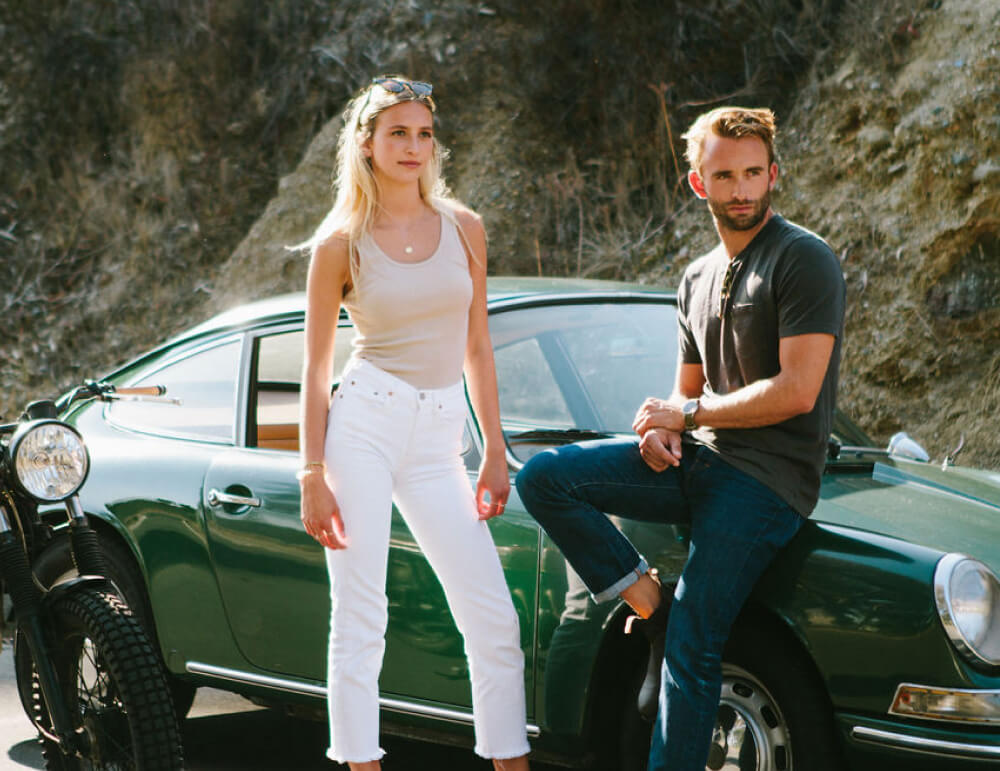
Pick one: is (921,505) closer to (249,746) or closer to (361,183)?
(361,183)

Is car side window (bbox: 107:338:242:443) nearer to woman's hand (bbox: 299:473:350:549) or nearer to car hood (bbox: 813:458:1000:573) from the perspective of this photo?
woman's hand (bbox: 299:473:350:549)

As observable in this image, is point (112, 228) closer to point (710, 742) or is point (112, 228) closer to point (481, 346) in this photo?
point (481, 346)

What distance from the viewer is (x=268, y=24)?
542 inches

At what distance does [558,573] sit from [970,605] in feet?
3.77

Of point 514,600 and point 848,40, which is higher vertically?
point 848,40

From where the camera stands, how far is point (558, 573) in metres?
3.93

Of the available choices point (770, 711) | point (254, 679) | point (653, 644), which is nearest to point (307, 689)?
point (254, 679)

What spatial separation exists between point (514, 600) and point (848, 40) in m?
6.86

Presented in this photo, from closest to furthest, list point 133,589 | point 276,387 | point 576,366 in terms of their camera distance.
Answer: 1. point 576,366
2. point 133,589
3. point 276,387

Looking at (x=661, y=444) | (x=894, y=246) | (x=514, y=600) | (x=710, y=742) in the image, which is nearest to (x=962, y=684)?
(x=710, y=742)

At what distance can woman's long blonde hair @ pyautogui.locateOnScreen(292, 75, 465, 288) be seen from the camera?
377 cm

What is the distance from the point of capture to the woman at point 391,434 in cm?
372

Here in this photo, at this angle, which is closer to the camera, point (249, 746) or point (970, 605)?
point (970, 605)

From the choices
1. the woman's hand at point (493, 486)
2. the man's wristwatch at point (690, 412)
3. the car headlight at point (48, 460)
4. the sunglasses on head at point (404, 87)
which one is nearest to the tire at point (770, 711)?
the man's wristwatch at point (690, 412)
